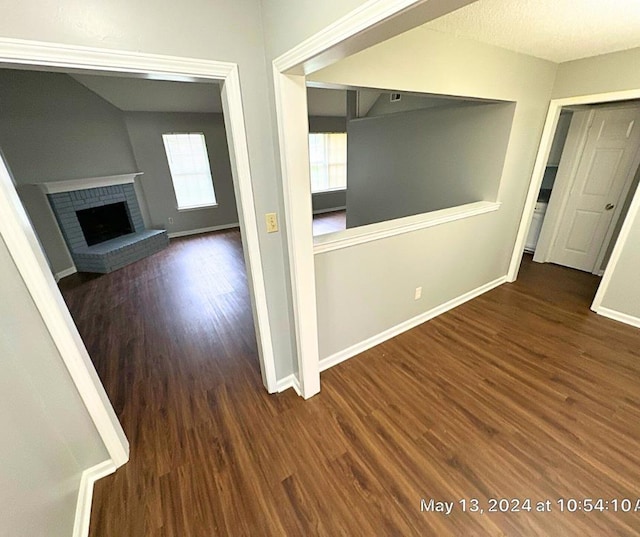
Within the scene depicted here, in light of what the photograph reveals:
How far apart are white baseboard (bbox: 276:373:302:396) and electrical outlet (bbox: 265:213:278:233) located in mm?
1114

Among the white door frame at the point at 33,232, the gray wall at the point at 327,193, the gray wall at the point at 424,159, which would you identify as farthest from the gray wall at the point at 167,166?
the white door frame at the point at 33,232

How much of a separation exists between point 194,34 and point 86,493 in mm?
2225

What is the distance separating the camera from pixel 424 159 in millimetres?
3533

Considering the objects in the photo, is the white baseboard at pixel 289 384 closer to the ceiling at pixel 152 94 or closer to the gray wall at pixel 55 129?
the ceiling at pixel 152 94

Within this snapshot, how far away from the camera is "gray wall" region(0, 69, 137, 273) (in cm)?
360

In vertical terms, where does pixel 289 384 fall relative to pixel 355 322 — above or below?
below

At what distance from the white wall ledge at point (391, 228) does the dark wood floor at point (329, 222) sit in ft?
11.4

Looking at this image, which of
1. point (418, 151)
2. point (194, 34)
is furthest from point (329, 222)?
point (194, 34)

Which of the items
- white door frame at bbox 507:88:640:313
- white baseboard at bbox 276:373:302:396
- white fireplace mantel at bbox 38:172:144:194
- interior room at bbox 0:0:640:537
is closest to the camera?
interior room at bbox 0:0:640:537

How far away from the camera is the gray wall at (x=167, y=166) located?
5.12m

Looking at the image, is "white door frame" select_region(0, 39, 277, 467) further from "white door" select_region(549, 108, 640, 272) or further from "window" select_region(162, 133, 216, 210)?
"window" select_region(162, 133, 216, 210)

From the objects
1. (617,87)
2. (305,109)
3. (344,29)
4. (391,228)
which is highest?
(617,87)

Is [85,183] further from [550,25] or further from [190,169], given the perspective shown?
[550,25]

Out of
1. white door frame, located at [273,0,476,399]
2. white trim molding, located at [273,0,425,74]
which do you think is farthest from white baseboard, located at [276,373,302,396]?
white trim molding, located at [273,0,425,74]
